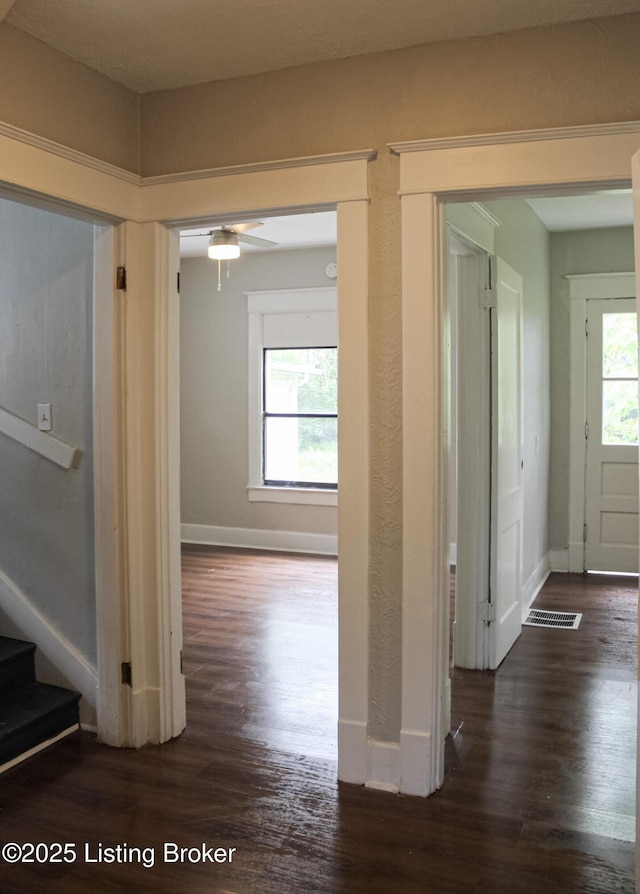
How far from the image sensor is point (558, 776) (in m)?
2.81

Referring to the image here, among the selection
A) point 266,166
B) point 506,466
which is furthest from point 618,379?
point 266,166

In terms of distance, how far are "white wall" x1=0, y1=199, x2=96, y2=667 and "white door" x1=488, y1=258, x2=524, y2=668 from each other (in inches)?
75.6

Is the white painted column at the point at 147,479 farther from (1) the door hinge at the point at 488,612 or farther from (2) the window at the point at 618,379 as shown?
(2) the window at the point at 618,379

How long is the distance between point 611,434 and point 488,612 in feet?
9.29

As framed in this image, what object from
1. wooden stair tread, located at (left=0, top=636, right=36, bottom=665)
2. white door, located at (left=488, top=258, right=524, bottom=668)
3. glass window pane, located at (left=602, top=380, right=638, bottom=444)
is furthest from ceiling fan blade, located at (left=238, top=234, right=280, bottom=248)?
wooden stair tread, located at (left=0, top=636, right=36, bottom=665)

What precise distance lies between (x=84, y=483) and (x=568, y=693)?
7.80 ft

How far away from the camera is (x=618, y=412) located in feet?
20.0

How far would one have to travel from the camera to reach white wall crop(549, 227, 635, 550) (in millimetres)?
5996

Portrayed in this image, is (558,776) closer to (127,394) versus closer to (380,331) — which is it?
(380,331)

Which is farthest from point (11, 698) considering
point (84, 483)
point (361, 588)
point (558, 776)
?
point (558, 776)

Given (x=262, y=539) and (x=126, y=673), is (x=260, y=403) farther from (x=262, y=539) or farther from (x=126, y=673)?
(x=126, y=673)

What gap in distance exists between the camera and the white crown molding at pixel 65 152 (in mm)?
2424

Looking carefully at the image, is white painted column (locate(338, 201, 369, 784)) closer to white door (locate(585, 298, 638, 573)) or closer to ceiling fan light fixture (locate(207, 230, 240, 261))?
ceiling fan light fixture (locate(207, 230, 240, 261))

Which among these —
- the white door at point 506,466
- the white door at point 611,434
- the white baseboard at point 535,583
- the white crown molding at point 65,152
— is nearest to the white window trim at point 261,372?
the white baseboard at point 535,583
